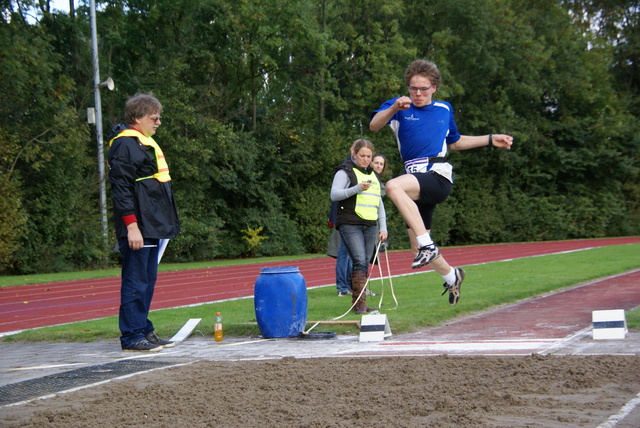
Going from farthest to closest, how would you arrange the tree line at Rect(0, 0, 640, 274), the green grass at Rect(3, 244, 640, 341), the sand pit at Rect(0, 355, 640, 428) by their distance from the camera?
the tree line at Rect(0, 0, 640, 274), the green grass at Rect(3, 244, 640, 341), the sand pit at Rect(0, 355, 640, 428)

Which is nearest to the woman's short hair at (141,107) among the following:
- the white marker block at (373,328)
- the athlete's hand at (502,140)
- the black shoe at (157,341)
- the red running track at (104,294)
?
the black shoe at (157,341)

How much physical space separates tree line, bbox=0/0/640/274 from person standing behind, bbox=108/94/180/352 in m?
13.3

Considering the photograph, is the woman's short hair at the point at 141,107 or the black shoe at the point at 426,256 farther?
the woman's short hair at the point at 141,107

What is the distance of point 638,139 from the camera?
41.1m

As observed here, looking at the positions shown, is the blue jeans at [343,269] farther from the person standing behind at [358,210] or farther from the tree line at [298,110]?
the tree line at [298,110]

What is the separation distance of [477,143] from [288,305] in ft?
7.93

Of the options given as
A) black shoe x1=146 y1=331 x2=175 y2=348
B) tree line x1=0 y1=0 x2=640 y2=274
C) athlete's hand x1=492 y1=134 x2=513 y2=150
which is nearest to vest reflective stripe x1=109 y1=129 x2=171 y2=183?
black shoe x1=146 y1=331 x2=175 y2=348

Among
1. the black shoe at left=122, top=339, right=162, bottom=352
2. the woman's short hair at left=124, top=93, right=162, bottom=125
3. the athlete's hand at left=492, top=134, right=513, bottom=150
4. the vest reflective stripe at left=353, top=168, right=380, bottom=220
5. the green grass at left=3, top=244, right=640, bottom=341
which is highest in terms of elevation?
the woman's short hair at left=124, top=93, right=162, bottom=125

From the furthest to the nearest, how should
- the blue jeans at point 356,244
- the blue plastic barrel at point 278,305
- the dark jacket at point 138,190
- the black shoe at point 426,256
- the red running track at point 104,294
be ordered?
the red running track at point 104,294 → the blue jeans at point 356,244 → the blue plastic barrel at point 278,305 → the dark jacket at point 138,190 → the black shoe at point 426,256

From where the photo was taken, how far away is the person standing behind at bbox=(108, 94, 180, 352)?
22.9ft

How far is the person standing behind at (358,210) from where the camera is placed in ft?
29.8

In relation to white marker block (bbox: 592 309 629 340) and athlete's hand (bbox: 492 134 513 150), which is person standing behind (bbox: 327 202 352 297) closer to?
athlete's hand (bbox: 492 134 513 150)

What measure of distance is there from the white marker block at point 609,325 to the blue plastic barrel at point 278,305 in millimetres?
2792

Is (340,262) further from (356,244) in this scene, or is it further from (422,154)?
(422,154)
